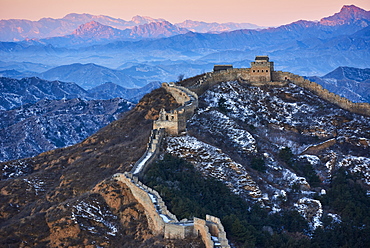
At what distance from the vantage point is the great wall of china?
163ft

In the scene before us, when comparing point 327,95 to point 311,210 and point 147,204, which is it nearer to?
point 311,210

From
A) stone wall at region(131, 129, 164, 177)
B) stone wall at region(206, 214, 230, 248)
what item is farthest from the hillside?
stone wall at region(206, 214, 230, 248)

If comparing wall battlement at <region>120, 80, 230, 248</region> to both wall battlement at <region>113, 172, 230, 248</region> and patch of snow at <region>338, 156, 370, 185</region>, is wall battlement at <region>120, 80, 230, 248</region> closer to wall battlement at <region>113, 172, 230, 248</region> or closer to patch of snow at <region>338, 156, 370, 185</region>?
wall battlement at <region>113, 172, 230, 248</region>

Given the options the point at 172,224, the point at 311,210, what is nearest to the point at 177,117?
the point at 311,210

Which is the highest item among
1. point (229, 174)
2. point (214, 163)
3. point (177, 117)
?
point (177, 117)

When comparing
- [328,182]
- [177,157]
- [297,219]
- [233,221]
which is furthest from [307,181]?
[233,221]

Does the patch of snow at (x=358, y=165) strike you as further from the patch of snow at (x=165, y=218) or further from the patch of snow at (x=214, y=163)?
the patch of snow at (x=165, y=218)

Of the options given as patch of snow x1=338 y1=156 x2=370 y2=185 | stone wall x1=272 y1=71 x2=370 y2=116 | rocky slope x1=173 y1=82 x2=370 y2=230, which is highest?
stone wall x1=272 y1=71 x2=370 y2=116

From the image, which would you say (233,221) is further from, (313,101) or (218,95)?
(313,101)

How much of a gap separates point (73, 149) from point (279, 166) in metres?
34.5

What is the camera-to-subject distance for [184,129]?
81.2m

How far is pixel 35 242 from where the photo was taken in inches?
2323

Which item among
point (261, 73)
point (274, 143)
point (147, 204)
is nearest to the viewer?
point (147, 204)

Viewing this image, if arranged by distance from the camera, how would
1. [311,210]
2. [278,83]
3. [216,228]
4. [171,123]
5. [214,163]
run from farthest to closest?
1. [278,83]
2. [171,123]
3. [214,163]
4. [311,210]
5. [216,228]
